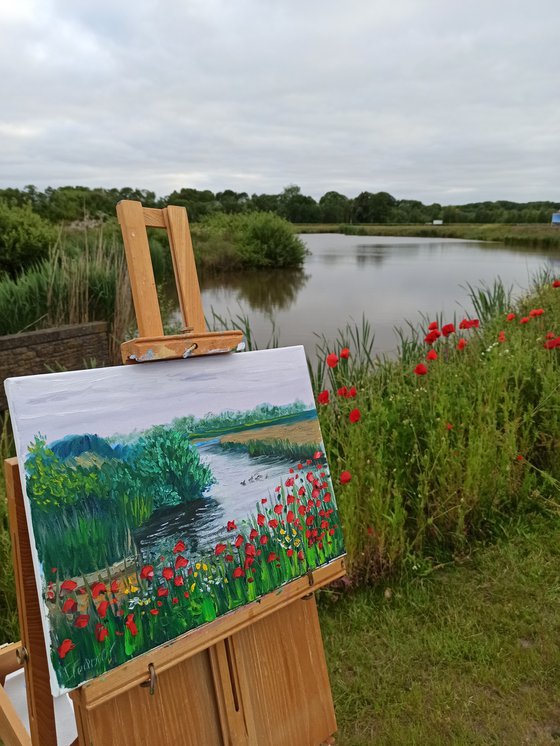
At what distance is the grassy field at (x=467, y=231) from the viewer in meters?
22.5

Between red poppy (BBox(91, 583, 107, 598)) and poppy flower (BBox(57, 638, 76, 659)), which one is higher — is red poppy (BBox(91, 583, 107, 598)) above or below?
above

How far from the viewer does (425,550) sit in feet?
8.03

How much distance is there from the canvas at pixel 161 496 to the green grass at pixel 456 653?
2.34ft

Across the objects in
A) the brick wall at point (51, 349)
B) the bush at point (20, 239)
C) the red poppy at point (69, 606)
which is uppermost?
the bush at point (20, 239)

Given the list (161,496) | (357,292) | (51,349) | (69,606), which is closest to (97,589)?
(69,606)

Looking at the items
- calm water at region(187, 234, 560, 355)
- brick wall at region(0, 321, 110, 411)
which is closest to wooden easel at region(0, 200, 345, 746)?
calm water at region(187, 234, 560, 355)

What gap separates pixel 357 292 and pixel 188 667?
884 centimetres

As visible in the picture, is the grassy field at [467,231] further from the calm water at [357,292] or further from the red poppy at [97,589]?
the red poppy at [97,589]

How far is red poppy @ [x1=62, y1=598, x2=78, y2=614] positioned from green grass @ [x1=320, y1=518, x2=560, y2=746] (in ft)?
3.71

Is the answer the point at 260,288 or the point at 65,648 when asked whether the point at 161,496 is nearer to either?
the point at 65,648

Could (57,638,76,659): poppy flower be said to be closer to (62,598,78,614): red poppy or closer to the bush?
(62,598,78,614): red poppy

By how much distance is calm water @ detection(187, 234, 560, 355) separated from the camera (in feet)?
24.3

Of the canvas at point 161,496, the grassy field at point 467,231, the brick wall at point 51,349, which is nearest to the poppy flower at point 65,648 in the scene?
the canvas at point 161,496

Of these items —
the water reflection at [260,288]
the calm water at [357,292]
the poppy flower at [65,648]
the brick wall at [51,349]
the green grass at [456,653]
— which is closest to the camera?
the poppy flower at [65,648]
